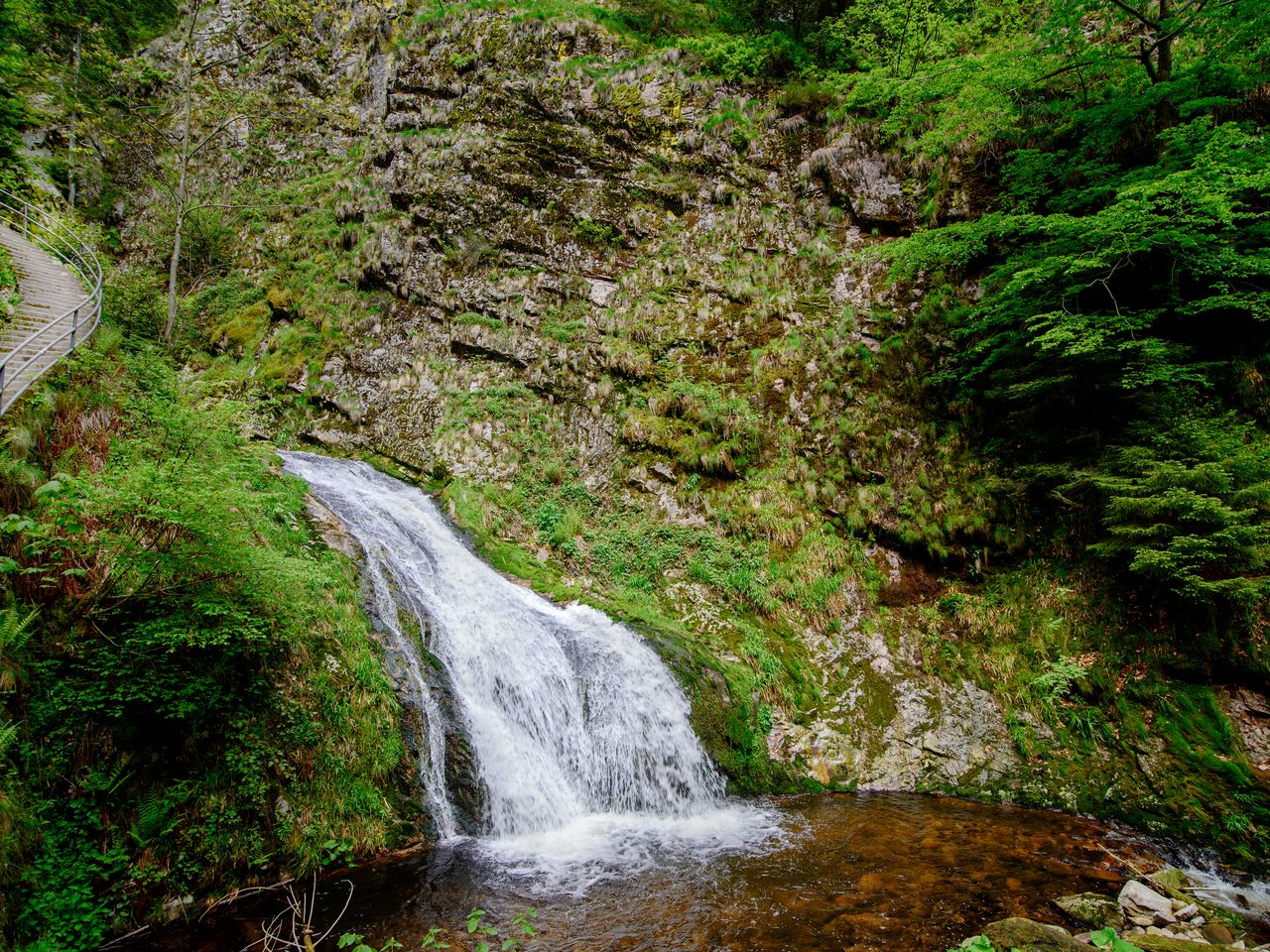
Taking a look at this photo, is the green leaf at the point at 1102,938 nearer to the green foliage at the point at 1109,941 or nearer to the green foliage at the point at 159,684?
the green foliage at the point at 1109,941

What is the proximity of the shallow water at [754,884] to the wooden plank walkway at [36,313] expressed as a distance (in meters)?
5.74

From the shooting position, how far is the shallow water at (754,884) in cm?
452

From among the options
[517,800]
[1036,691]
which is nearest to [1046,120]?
[1036,691]

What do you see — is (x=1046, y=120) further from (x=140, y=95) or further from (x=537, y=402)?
(x=140, y=95)

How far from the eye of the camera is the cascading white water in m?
6.48

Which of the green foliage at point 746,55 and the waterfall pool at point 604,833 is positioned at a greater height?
the green foliage at point 746,55

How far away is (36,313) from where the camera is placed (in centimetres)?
829

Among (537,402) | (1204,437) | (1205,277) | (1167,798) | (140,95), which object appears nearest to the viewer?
(1167,798)

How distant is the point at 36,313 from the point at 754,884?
42.8 feet

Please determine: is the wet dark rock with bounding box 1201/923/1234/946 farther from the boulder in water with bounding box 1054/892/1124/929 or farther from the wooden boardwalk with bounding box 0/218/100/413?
the wooden boardwalk with bounding box 0/218/100/413

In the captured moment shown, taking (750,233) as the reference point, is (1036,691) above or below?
below

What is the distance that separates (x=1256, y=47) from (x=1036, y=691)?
1240cm

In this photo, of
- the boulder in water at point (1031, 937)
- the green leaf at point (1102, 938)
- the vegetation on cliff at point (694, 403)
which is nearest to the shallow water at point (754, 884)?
the boulder in water at point (1031, 937)

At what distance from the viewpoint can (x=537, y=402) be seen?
44.6 feet
